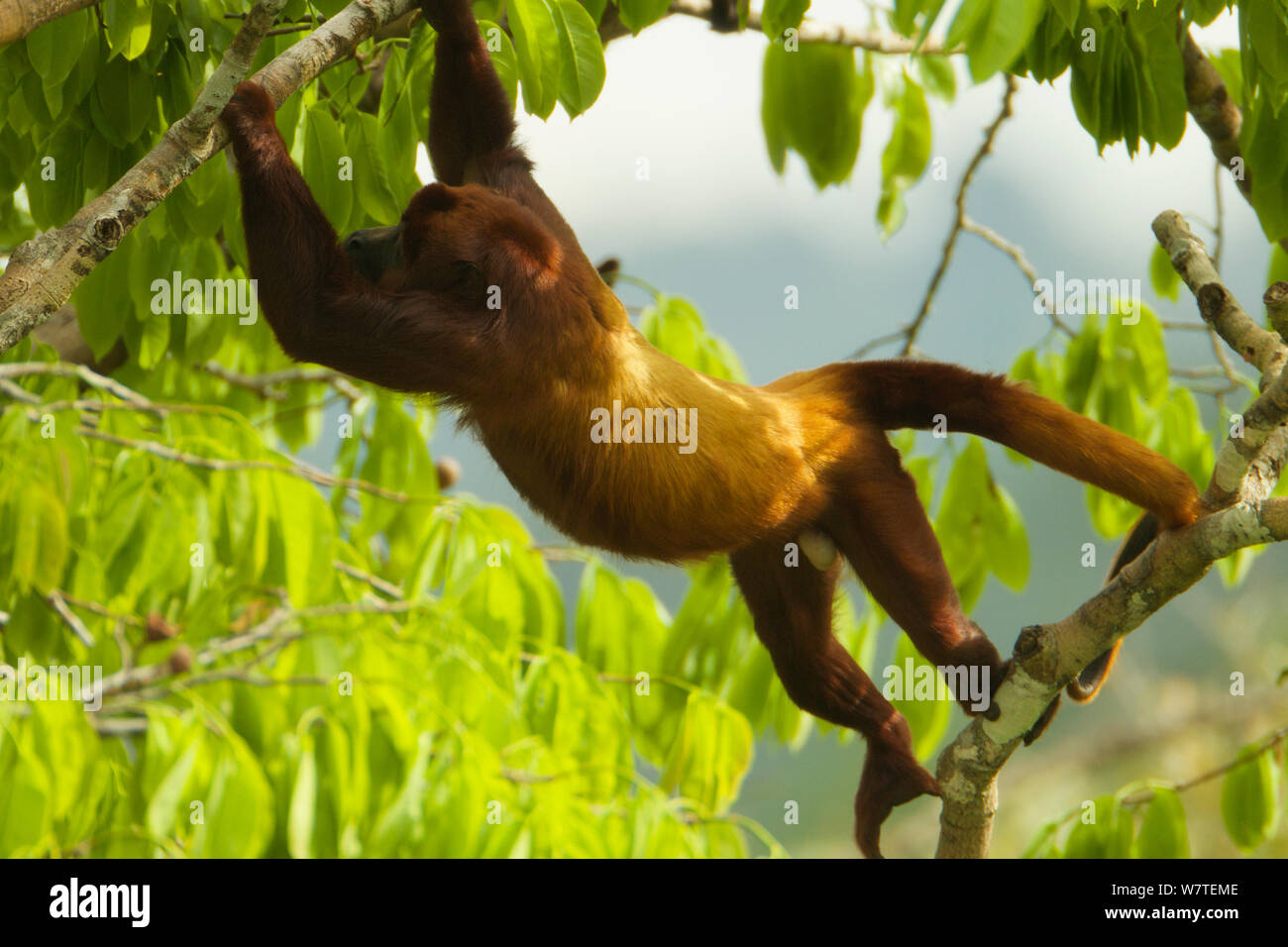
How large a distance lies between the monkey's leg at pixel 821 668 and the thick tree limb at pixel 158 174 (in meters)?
1.83

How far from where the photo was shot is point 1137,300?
519 centimetres

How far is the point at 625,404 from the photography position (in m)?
3.36

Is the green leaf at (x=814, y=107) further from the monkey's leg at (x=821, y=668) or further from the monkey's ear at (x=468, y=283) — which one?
the monkey's ear at (x=468, y=283)

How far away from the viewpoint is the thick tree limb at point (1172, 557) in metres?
2.80

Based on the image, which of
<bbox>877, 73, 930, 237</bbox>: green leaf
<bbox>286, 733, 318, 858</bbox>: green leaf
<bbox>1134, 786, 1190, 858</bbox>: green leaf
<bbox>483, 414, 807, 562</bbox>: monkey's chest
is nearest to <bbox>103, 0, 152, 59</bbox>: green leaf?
<bbox>483, 414, 807, 562</bbox>: monkey's chest

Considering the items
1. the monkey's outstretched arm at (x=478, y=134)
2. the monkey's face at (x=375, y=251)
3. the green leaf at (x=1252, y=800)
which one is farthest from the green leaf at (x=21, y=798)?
the green leaf at (x=1252, y=800)

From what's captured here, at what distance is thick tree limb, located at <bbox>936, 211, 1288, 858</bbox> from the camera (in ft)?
9.19

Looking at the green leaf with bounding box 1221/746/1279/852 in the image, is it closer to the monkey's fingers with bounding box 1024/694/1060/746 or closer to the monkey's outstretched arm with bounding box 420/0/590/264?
the monkey's fingers with bounding box 1024/694/1060/746

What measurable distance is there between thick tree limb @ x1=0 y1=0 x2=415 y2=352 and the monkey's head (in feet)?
1.83

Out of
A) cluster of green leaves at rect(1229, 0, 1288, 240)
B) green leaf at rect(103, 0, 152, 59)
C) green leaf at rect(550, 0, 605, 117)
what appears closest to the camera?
green leaf at rect(103, 0, 152, 59)

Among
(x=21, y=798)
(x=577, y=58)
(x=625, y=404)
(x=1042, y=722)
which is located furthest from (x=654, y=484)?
(x=21, y=798)

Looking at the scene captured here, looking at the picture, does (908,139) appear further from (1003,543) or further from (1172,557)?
(1172,557)

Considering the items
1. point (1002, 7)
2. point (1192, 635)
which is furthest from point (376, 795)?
point (1192, 635)

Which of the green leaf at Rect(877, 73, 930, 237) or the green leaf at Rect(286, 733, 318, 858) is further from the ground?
the green leaf at Rect(877, 73, 930, 237)
